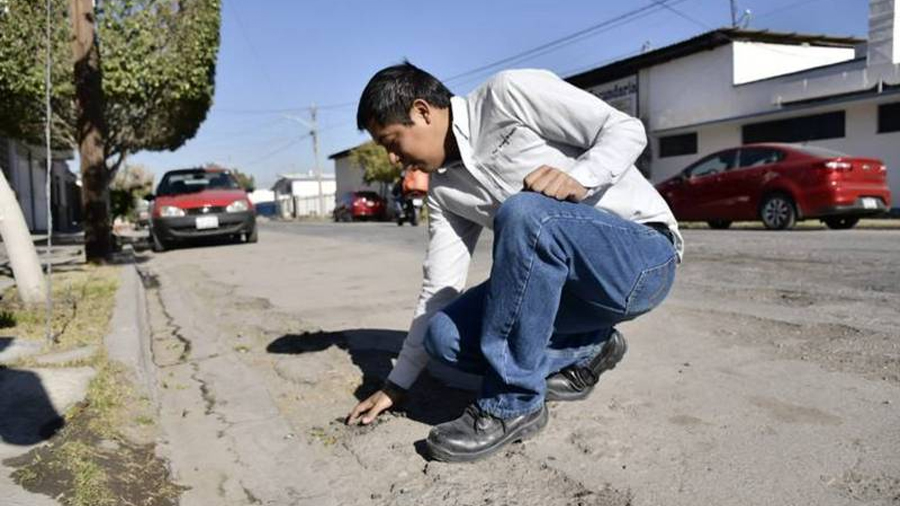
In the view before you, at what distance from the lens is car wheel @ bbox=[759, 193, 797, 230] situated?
11117 millimetres

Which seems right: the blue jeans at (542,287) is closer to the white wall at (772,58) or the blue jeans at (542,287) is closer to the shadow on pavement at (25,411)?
the shadow on pavement at (25,411)

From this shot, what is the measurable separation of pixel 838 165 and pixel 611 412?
976 cm

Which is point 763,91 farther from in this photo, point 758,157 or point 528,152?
point 528,152

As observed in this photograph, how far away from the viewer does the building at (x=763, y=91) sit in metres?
17.7

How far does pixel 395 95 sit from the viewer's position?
2312 mm

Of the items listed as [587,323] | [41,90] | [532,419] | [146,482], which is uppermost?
[41,90]

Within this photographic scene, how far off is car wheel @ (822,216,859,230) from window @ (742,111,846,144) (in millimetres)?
8902

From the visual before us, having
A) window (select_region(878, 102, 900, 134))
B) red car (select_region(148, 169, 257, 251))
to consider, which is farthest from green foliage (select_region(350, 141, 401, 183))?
red car (select_region(148, 169, 257, 251))

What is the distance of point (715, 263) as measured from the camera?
22.3 feet

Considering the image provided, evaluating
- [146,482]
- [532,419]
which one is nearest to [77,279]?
[146,482]

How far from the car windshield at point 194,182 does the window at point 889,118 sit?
621 inches

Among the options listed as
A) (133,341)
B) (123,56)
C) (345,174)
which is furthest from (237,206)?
(345,174)

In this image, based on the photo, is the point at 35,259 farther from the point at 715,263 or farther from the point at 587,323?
the point at 715,263

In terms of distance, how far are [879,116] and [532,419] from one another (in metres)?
19.5
